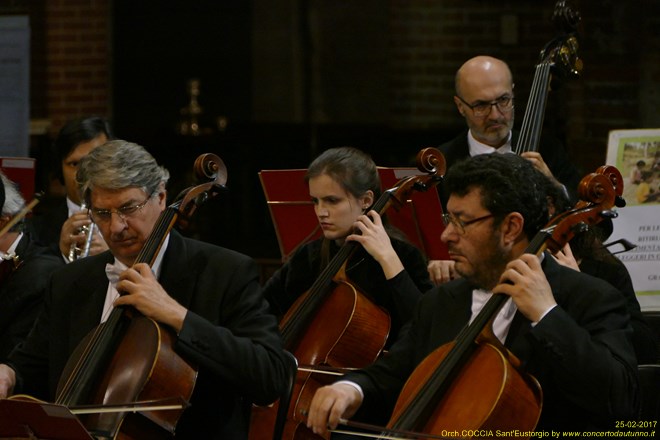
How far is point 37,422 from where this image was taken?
2.49 m

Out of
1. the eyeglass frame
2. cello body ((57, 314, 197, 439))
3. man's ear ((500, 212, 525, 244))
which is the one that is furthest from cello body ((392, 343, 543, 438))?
the eyeglass frame

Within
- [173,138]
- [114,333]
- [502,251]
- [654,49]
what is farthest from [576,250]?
[173,138]

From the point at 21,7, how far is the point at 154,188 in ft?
16.5

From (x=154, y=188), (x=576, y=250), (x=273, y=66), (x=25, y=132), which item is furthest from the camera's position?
(x=273, y=66)

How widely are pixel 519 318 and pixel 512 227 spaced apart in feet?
0.72

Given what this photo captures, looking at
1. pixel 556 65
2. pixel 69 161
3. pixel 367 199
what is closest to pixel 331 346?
pixel 367 199

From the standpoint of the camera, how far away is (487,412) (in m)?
2.38

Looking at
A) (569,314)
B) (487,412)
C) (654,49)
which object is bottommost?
(487,412)

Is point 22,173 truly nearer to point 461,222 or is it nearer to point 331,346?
point 331,346

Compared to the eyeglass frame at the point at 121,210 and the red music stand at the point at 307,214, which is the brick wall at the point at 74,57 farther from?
the eyeglass frame at the point at 121,210

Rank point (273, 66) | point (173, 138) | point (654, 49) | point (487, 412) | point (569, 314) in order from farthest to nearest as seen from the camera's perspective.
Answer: point (273, 66), point (173, 138), point (654, 49), point (569, 314), point (487, 412)

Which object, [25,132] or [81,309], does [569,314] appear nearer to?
[81,309]

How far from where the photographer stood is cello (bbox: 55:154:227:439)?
8.52ft

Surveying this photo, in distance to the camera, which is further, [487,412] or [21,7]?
[21,7]
